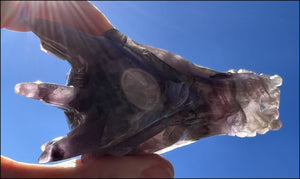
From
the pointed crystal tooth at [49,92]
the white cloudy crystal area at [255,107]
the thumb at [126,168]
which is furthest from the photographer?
the white cloudy crystal area at [255,107]

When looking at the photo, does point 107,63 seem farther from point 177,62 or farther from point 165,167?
point 165,167

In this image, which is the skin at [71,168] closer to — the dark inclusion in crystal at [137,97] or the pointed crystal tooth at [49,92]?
the dark inclusion in crystal at [137,97]

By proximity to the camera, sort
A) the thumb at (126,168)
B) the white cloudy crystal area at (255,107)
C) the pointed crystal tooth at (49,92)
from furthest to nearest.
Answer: the white cloudy crystal area at (255,107) → the pointed crystal tooth at (49,92) → the thumb at (126,168)

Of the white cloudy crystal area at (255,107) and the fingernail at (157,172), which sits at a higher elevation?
the white cloudy crystal area at (255,107)

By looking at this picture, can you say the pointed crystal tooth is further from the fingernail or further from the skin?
the fingernail

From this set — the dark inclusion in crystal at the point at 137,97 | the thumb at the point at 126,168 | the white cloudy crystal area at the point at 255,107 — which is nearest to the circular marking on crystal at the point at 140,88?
the dark inclusion in crystal at the point at 137,97

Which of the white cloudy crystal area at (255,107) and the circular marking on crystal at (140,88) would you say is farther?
the white cloudy crystal area at (255,107)

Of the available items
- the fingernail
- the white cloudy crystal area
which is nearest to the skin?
the fingernail
